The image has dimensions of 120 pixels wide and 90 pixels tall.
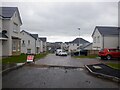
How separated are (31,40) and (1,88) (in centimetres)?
5996

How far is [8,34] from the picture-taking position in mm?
34625

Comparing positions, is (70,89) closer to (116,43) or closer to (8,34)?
(8,34)

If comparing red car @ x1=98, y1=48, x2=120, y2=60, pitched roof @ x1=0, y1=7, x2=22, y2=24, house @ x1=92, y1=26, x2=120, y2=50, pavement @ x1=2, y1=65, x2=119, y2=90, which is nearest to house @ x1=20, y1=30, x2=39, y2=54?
house @ x1=92, y1=26, x2=120, y2=50

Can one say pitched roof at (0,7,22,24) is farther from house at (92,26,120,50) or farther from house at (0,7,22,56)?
house at (92,26,120,50)

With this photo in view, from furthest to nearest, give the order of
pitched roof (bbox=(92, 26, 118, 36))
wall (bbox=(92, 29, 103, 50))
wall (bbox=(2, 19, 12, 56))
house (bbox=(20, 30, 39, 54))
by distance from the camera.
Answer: house (bbox=(20, 30, 39, 54)) → wall (bbox=(92, 29, 103, 50)) → pitched roof (bbox=(92, 26, 118, 36)) → wall (bbox=(2, 19, 12, 56))

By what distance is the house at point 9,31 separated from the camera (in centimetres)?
3438

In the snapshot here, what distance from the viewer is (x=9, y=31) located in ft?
113

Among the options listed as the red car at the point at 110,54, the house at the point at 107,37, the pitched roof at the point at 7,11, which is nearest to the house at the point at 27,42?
the house at the point at 107,37

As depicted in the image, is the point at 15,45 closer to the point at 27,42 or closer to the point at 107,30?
the point at 107,30

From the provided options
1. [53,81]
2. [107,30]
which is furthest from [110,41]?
[53,81]

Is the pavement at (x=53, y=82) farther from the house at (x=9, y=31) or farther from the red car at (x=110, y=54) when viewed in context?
the house at (x=9, y=31)

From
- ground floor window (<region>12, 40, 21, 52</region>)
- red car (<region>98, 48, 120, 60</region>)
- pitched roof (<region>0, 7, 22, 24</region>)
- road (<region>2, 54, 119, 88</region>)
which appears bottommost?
road (<region>2, 54, 119, 88</region>)

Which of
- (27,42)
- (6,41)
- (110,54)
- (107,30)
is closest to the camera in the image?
(110,54)

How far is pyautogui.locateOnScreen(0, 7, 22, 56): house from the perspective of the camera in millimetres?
34375
